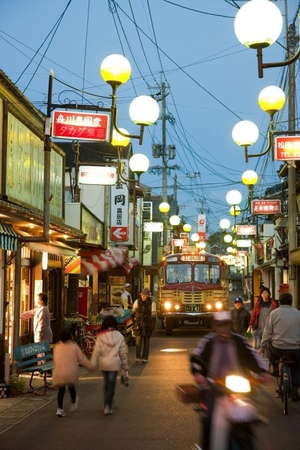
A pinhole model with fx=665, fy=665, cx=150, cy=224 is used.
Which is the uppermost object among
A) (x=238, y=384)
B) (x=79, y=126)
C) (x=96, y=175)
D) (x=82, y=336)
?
(x=96, y=175)

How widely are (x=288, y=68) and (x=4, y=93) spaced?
38.5 ft

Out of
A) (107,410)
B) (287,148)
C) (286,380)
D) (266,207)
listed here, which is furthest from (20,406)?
(266,207)

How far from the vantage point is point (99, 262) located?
2447 centimetres

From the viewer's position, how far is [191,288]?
1123 inches

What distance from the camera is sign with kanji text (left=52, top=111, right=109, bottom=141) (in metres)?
15.4

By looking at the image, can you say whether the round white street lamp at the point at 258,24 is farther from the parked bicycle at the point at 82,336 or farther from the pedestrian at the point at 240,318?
the parked bicycle at the point at 82,336

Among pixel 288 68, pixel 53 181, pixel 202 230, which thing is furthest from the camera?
pixel 202 230

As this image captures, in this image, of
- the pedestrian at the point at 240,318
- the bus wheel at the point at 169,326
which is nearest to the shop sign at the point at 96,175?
the pedestrian at the point at 240,318

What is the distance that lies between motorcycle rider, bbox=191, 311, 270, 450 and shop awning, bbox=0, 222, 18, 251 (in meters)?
6.06

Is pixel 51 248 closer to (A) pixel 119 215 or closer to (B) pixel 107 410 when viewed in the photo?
(B) pixel 107 410

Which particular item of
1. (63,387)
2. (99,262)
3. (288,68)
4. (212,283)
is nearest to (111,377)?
(63,387)

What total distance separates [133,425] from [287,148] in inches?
420

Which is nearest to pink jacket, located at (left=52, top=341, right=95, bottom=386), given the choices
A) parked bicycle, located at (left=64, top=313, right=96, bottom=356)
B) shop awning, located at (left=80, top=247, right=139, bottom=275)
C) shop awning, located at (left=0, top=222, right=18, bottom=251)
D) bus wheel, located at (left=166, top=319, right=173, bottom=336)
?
shop awning, located at (left=0, top=222, right=18, bottom=251)

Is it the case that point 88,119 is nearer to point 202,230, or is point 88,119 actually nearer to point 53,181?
point 53,181
